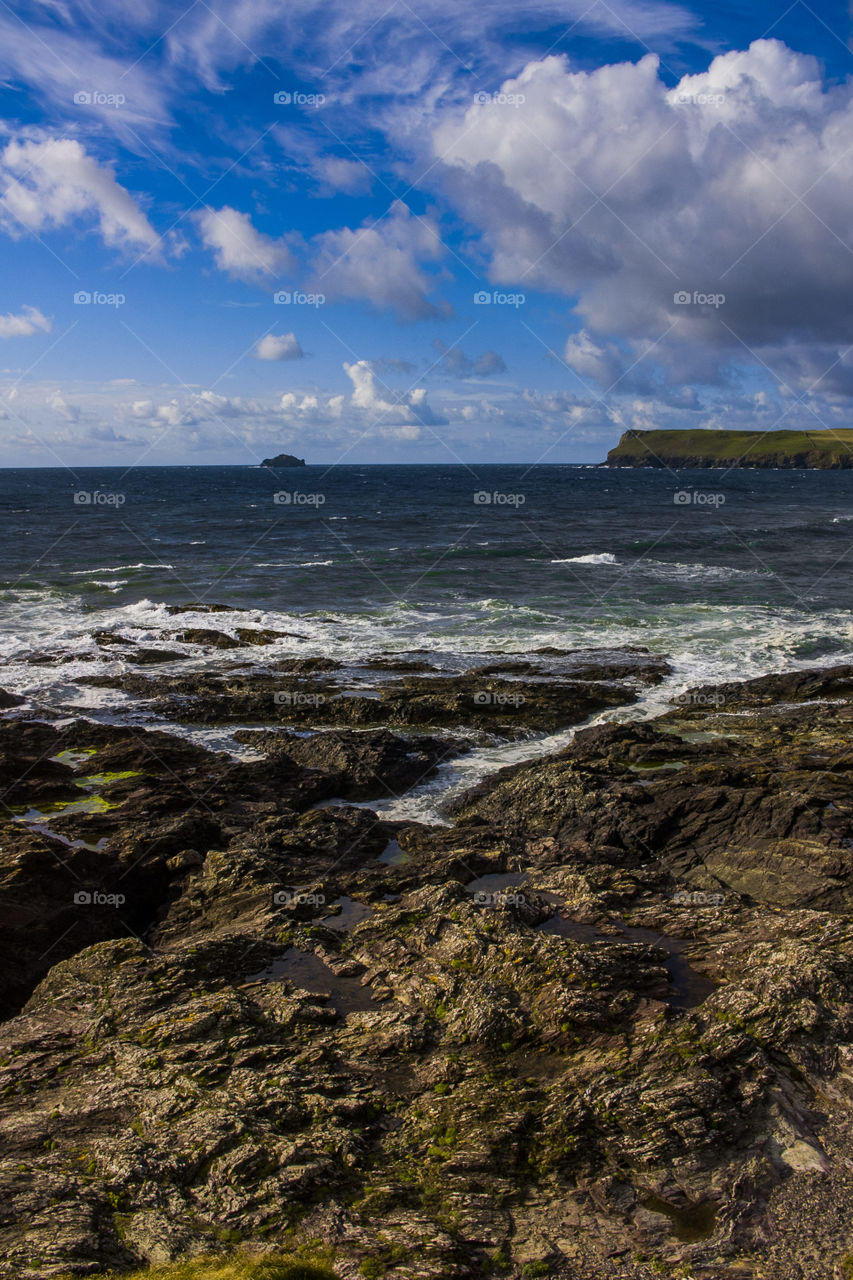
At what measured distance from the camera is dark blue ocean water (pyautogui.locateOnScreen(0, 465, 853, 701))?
37500mm

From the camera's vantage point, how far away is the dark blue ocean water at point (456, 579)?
123 feet

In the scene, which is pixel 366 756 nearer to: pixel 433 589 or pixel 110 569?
pixel 433 589

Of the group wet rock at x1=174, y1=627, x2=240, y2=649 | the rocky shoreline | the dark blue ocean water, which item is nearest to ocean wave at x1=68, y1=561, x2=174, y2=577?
the dark blue ocean water

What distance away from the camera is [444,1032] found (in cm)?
961

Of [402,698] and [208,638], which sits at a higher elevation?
[208,638]

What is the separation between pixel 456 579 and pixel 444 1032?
45381 millimetres

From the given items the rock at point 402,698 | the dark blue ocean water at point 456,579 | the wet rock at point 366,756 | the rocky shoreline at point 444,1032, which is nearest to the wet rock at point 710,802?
the rocky shoreline at point 444,1032

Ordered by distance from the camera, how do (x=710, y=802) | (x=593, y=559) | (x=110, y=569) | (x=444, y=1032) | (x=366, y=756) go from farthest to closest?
(x=593, y=559) → (x=110, y=569) → (x=366, y=756) → (x=710, y=802) → (x=444, y=1032)

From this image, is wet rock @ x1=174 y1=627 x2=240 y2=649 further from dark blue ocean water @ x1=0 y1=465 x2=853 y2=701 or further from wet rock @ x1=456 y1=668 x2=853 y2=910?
wet rock @ x1=456 y1=668 x2=853 y2=910

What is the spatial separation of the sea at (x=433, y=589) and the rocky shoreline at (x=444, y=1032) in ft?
26.8

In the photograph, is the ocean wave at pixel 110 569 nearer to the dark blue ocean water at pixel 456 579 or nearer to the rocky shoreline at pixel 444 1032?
the dark blue ocean water at pixel 456 579

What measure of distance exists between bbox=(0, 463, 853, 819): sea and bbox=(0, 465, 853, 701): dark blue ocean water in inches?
7.9

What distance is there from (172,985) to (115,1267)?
3.86 meters

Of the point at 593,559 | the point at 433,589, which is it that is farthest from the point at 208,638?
the point at 593,559
